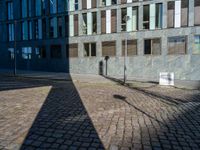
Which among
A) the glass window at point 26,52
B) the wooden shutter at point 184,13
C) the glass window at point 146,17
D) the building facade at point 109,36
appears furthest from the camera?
the glass window at point 26,52

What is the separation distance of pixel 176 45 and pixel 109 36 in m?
8.12

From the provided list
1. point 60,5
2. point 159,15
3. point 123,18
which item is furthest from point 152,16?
point 60,5

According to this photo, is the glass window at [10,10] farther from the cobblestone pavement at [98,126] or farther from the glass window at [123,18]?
the cobblestone pavement at [98,126]

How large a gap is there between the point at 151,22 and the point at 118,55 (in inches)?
214

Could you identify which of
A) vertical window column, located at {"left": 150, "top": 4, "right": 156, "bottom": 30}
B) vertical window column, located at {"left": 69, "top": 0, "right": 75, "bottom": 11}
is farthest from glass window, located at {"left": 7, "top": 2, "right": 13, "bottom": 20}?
vertical window column, located at {"left": 150, "top": 4, "right": 156, "bottom": 30}

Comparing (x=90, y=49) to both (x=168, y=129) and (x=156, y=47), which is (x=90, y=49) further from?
(x=168, y=129)

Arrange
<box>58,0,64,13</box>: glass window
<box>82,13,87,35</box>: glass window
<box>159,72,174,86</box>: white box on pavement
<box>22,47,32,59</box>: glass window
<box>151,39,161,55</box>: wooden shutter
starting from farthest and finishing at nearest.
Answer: <box>22,47,32,59</box>: glass window < <box>58,0,64,13</box>: glass window < <box>82,13,87,35</box>: glass window < <box>151,39,161,55</box>: wooden shutter < <box>159,72,174,86</box>: white box on pavement

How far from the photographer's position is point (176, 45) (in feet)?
80.3

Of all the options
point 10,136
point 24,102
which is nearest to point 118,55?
point 24,102

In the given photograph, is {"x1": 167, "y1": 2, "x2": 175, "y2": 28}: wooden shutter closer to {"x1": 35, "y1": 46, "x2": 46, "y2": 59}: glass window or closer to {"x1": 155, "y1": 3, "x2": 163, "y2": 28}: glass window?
{"x1": 155, "y1": 3, "x2": 163, "y2": 28}: glass window

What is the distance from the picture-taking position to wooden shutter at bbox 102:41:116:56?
91.6 feet

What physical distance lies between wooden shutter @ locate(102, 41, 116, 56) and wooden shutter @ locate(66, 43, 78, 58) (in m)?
4.29

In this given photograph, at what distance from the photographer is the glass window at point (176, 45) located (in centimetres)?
2419

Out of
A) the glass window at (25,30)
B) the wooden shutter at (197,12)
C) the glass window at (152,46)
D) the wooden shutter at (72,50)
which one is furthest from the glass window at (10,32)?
the wooden shutter at (197,12)
